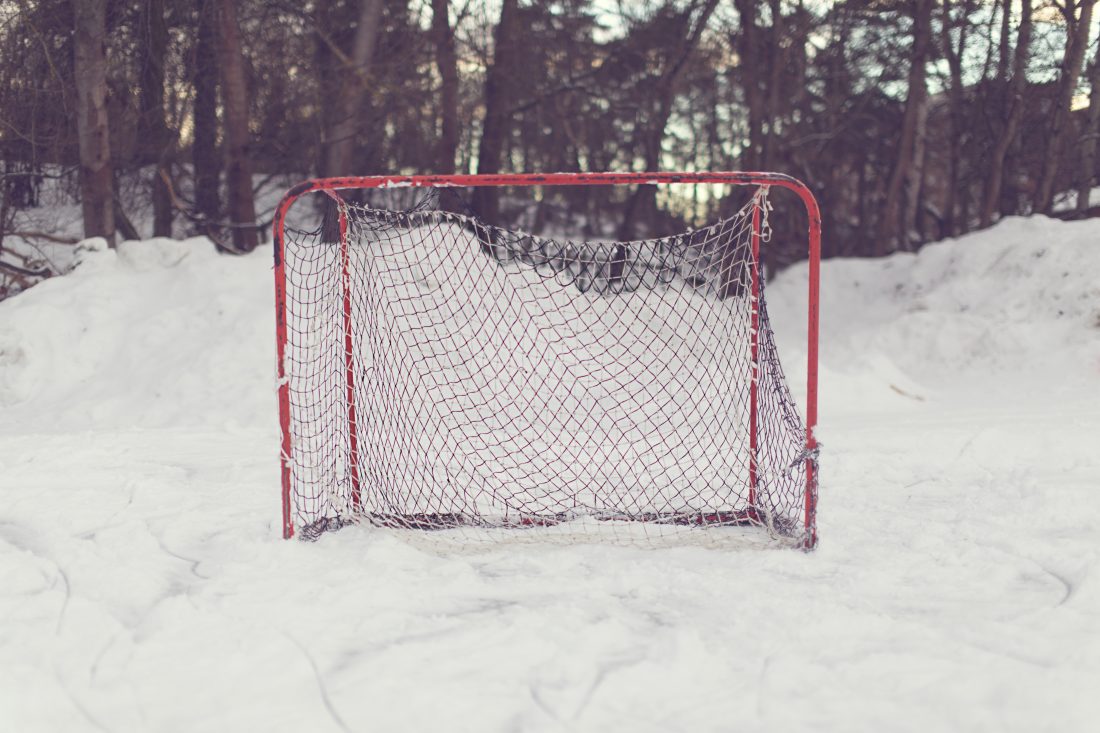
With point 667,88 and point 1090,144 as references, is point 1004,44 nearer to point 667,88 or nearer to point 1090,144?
point 1090,144

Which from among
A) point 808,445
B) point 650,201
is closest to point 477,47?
point 650,201

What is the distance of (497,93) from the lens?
12055 mm

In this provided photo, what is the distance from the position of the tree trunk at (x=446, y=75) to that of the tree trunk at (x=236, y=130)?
2617mm

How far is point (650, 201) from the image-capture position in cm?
1800

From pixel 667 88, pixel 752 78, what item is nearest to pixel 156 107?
pixel 667 88

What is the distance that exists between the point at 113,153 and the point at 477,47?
5037mm

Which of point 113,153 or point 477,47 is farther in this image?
point 477,47

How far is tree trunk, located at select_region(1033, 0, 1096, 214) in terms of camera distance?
11062mm

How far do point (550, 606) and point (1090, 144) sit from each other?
11.6 meters

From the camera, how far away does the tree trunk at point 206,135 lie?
422 inches

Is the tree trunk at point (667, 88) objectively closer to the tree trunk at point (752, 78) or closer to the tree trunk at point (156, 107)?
the tree trunk at point (752, 78)

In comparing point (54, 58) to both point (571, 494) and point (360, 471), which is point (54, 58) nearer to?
point (360, 471)

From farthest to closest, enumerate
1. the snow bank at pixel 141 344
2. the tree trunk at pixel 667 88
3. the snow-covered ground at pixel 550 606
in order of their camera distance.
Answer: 1. the tree trunk at pixel 667 88
2. the snow bank at pixel 141 344
3. the snow-covered ground at pixel 550 606

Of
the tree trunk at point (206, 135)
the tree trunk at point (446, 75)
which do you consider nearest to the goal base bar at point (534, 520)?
the tree trunk at point (446, 75)
